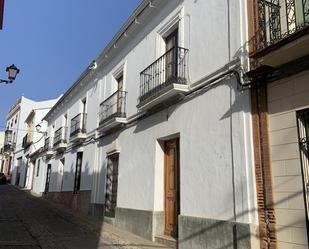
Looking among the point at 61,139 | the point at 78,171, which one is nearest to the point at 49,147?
the point at 61,139

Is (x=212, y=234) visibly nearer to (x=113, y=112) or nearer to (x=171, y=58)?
(x=171, y=58)

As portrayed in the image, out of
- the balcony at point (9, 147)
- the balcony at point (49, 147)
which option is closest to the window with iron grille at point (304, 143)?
the balcony at point (49, 147)

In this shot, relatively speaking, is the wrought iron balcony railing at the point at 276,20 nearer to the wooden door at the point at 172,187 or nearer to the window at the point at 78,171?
the wooden door at the point at 172,187

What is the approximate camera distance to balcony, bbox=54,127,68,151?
17625 mm

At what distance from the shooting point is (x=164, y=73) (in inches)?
348

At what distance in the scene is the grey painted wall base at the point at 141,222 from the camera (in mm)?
8531

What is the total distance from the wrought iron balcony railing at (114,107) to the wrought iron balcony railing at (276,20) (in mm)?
5689

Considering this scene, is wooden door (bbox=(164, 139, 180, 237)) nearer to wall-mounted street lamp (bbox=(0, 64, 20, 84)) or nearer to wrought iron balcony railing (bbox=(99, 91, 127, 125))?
wrought iron balcony railing (bbox=(99, 91, 127, 125))

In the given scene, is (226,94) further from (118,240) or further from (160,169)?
(118,240)

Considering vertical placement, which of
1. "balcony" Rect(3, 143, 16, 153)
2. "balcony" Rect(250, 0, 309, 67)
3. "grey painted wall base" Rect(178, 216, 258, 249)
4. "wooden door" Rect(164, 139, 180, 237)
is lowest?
"grey painted wall base" Rect(178, 216, 258, 249)

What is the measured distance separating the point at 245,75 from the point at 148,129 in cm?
393

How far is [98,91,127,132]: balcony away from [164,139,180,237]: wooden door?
2455 mm

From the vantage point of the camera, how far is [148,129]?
31.2 feet

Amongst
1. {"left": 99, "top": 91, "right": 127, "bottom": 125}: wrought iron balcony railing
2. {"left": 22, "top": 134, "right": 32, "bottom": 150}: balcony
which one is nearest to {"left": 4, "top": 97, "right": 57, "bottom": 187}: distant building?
{"left": 22, "top": 134, "right": 32, "bottom": 150}: balcony
